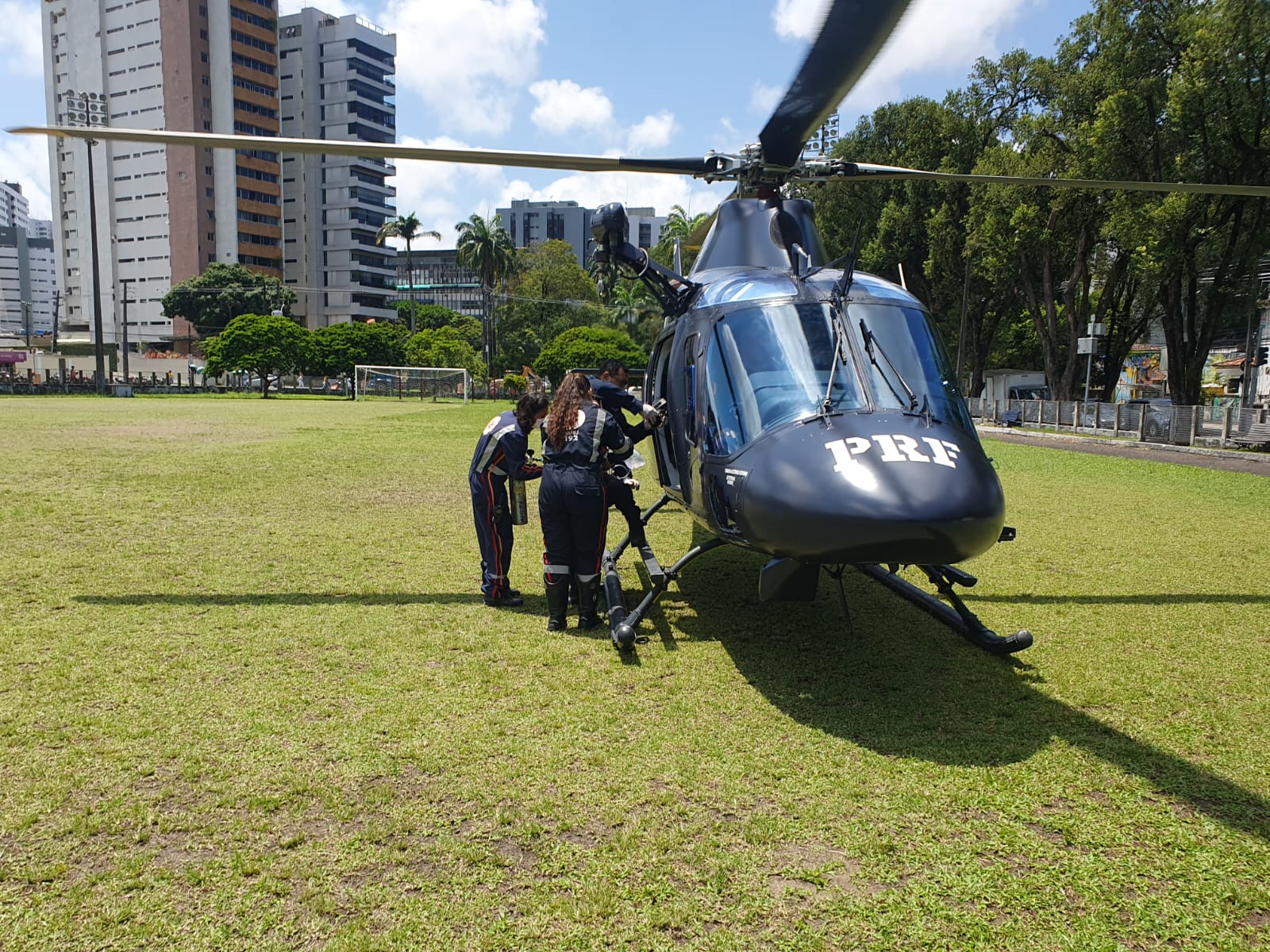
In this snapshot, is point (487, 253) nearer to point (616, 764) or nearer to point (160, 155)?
point (160, 155)

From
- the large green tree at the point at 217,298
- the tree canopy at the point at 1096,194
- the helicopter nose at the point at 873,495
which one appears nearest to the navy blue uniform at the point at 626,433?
the helicopter nose at the point at 873,495

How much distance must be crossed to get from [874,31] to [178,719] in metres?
4.56

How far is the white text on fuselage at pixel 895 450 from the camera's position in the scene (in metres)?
4.20

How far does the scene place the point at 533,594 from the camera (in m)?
7.11

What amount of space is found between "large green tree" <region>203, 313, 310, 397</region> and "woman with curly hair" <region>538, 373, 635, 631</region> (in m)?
61.5

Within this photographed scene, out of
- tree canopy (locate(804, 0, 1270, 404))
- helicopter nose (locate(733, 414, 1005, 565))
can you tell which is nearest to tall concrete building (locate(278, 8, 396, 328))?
tree canopy (locate(804, 0, 1270, 404))

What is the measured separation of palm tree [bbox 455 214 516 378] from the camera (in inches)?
3108

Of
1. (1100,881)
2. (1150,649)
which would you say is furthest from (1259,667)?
(1100,881)

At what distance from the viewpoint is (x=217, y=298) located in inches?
3521

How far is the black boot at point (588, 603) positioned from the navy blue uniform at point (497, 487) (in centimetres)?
83

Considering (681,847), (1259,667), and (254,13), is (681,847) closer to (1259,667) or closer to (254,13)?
(1259,667)

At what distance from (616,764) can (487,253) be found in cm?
7987

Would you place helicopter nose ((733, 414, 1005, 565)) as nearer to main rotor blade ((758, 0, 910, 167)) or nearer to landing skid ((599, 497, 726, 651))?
landing skid ((599, 497, 726, 651))

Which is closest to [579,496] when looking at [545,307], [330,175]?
[545,307]
